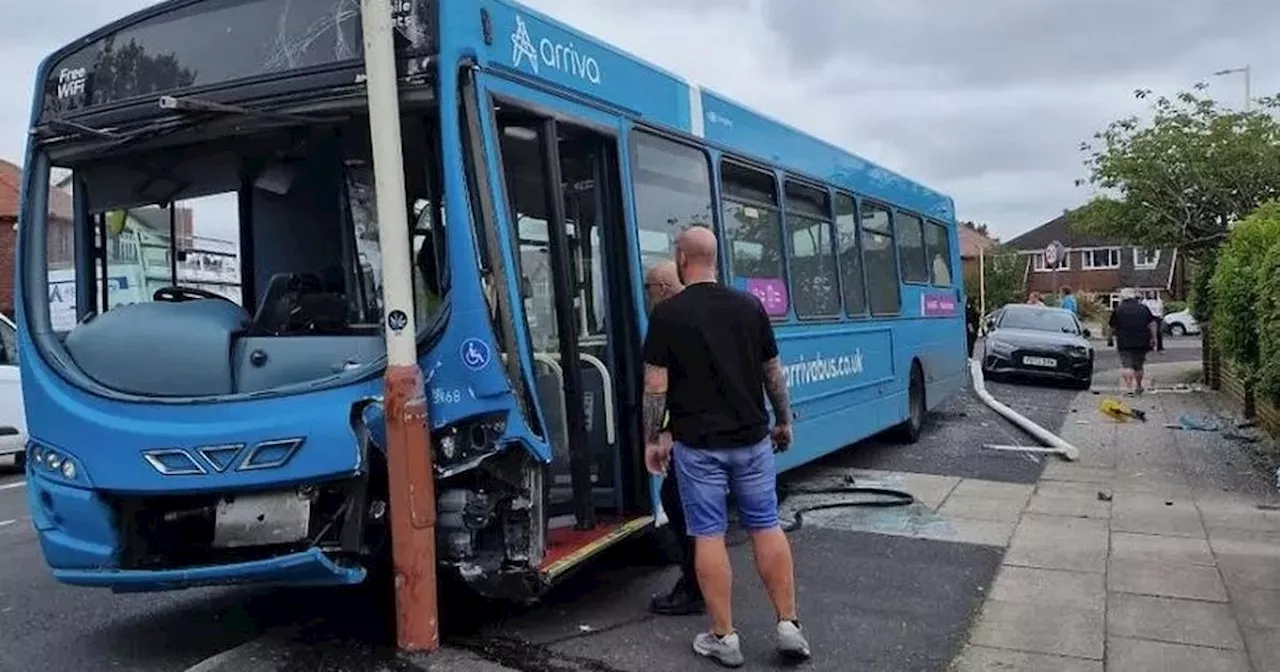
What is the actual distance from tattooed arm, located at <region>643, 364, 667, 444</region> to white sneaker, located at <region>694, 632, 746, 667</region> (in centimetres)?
91

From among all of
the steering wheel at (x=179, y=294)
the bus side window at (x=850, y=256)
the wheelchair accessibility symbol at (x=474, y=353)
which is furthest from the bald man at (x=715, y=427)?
the bus side window at (x=850, y=256)

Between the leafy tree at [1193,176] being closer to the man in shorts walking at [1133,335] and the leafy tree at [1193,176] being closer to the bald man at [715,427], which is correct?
the man in shorts walking at [1133,335]

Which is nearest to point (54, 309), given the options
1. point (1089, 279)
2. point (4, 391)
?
point (4, 391)

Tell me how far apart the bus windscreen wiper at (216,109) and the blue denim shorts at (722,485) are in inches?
86.3

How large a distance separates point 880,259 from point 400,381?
726 centimetres

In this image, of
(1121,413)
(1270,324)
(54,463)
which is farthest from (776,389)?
(1121,413)

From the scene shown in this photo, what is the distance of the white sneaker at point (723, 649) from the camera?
5.13m

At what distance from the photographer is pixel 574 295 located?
6.03 metres

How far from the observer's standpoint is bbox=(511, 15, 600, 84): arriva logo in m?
5.40

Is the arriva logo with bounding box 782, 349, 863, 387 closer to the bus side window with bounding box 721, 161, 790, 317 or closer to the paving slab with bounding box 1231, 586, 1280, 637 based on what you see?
the bus side window with bounding box 721, 161, 790, 317

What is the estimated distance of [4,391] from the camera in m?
12.2

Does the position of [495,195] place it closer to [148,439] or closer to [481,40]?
[481,40]

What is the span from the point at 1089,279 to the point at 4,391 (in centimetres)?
7799

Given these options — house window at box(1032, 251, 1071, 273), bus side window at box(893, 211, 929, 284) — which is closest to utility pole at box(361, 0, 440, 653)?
bus side window at box(893, 211, 929, 284)
